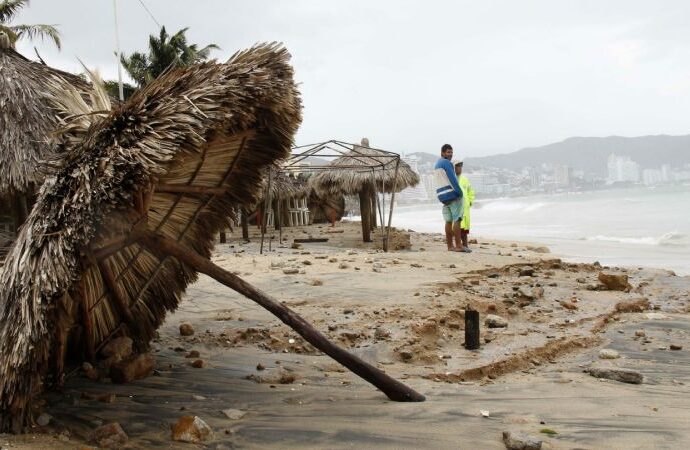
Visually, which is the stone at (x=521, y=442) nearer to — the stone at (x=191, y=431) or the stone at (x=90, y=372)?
the stone at (x=191, y=431)

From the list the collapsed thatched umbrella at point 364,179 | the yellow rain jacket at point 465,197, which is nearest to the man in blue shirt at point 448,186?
the yellow rain jacket at point 465,197

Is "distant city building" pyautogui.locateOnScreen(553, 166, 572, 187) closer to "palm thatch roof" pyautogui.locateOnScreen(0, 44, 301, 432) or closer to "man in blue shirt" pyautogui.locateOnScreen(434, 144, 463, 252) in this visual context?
"man in blue shirt" pyautogui.locateOnScreen(434, 144, 463, 252)

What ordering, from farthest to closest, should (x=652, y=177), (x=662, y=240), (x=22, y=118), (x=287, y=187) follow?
1. (x=652, y=177)
2. (x=287, y=187)
3. (x=662, y=240)
4. (x=22, y=118)

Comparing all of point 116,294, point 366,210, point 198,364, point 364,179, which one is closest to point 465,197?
point 366,210

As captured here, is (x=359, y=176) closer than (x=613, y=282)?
No

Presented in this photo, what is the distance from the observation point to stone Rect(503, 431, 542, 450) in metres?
2.76

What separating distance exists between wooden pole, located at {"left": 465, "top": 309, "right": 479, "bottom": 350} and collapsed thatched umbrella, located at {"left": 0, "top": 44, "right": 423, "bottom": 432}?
1504 mm

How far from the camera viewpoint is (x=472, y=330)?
488 centimetres

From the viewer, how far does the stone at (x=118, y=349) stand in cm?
389

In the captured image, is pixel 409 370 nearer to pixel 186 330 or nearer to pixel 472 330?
pixel 472 330

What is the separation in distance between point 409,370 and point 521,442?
5.52 feet

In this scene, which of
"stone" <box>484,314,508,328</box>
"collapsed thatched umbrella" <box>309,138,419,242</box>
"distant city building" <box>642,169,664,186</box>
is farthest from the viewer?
"distant city building" <box>642,169,664,186</box>

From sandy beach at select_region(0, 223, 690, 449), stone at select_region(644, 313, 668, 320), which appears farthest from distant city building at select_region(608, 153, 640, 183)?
stone at select_region(644, 313, 668, 320)

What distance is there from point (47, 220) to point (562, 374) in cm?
355
